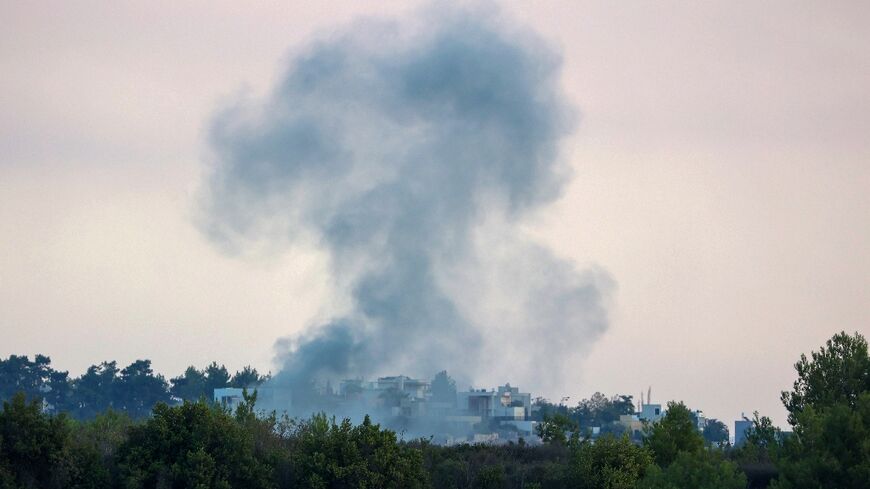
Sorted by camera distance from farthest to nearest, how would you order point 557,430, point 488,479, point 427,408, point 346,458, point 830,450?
1. point 427,408
2. point 557,430
3. point 488,479
4. point 346,458
5. point 830,450

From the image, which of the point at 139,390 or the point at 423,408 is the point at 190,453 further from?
the point at 139,390

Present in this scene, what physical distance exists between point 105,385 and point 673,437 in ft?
415

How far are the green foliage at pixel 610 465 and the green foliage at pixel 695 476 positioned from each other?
2.31 metres

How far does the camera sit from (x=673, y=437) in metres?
61.5

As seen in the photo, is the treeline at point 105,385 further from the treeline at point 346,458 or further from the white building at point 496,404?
the treeline at point 346,458

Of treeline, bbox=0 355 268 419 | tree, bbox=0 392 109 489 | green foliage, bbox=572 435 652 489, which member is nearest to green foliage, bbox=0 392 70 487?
tree, bbox=0 392 109 489

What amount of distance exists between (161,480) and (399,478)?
9.69m

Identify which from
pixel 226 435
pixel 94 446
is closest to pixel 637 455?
pixel 226 435

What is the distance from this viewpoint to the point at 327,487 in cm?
5509

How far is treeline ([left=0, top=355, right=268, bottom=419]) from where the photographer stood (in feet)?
571

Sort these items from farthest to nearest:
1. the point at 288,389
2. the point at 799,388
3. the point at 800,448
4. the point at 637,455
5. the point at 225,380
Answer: the point at 225,380
the point at 288,389
the point at 799,388
the point at 637,455
the point at 800,448

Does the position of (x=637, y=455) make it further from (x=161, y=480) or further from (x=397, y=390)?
(x=397, y=390)

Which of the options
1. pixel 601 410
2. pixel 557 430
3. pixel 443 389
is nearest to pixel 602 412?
pixel 601 410

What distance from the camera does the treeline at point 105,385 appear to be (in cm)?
17412
